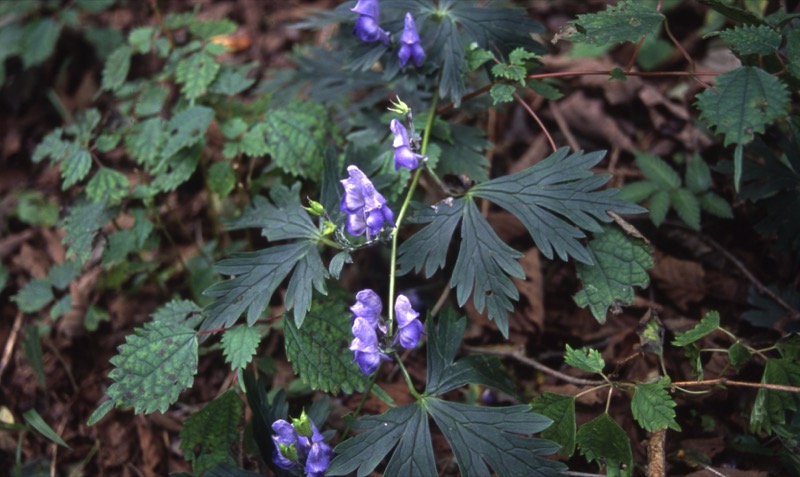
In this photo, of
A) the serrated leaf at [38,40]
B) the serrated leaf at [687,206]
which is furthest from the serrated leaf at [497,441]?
the serrated leaf at [38,40]

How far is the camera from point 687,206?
Answer: 250 cm

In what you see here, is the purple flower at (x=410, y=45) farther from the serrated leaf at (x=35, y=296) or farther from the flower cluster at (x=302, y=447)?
the serrated leaf at (x=35, y=296)

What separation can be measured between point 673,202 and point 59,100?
347 centimetres

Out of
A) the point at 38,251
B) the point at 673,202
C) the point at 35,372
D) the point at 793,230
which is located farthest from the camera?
the point at 38,251

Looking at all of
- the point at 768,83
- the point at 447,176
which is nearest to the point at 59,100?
the point at 447,176

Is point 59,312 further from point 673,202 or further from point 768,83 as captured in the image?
point 768,83

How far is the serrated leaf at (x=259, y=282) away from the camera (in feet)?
6.51

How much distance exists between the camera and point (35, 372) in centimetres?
278

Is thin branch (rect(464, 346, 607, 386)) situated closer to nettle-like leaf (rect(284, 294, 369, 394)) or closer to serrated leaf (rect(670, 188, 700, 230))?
nettle-like leaf (rect(284, 294, 369, 394))

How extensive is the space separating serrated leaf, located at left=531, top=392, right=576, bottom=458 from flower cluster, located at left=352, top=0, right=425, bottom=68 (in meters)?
1.26

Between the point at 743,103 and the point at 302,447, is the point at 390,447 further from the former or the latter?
the point at 743,103

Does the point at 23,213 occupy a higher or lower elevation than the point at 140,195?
lower

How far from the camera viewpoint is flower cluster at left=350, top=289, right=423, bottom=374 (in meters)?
1.84

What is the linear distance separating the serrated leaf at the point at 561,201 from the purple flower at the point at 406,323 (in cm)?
46
